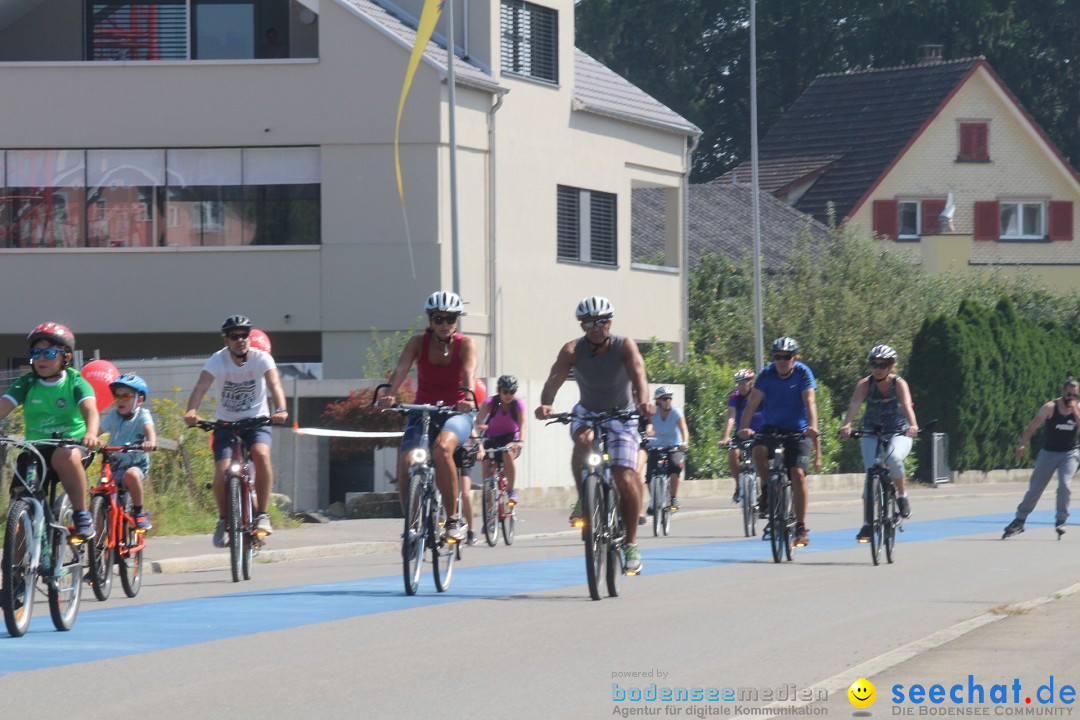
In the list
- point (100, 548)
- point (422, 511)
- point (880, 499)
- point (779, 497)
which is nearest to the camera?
point (422, 511)

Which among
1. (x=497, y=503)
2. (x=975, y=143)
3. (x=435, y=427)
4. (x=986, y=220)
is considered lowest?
(x=497, y=503)

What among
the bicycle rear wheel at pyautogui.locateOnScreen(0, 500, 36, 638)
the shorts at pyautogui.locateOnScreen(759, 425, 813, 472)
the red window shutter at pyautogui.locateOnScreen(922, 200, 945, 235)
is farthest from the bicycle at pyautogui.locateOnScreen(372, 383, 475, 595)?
the red window shutter at pyautogui.locateOnScreen(922, 200, 945, 235)

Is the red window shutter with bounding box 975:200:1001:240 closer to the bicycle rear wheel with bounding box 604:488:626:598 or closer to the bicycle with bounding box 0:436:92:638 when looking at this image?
the bicycle rear wheel with bounding box 604:488:626:598

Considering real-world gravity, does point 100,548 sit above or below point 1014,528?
above

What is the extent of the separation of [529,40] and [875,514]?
19.8m

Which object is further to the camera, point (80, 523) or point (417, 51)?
point (417, 51)

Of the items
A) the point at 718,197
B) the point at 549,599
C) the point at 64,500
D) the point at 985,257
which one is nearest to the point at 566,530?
the point at 549,599

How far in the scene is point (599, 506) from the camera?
11.7m

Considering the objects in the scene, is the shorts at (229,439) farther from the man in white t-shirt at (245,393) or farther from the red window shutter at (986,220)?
the red window shutter at (986,220)

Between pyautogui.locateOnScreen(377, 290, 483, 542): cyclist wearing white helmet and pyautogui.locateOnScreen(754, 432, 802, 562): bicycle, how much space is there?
3828 millimetres

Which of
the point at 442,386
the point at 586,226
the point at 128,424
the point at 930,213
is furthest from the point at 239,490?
the point at 930,213

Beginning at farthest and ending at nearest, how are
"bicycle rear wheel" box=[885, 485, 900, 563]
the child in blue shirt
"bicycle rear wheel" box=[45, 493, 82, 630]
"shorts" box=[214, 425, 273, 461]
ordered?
"bicycle rear wheel" box=[885, 485, 900, 563], "shorts" box=[214, 425, 273, 461], the child in blue shirt, "bicycle rear wheel" box=[45, 493, 82, 630]

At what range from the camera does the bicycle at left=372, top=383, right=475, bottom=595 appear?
11883 millimetres

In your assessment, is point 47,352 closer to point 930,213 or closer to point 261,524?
point 261,524
